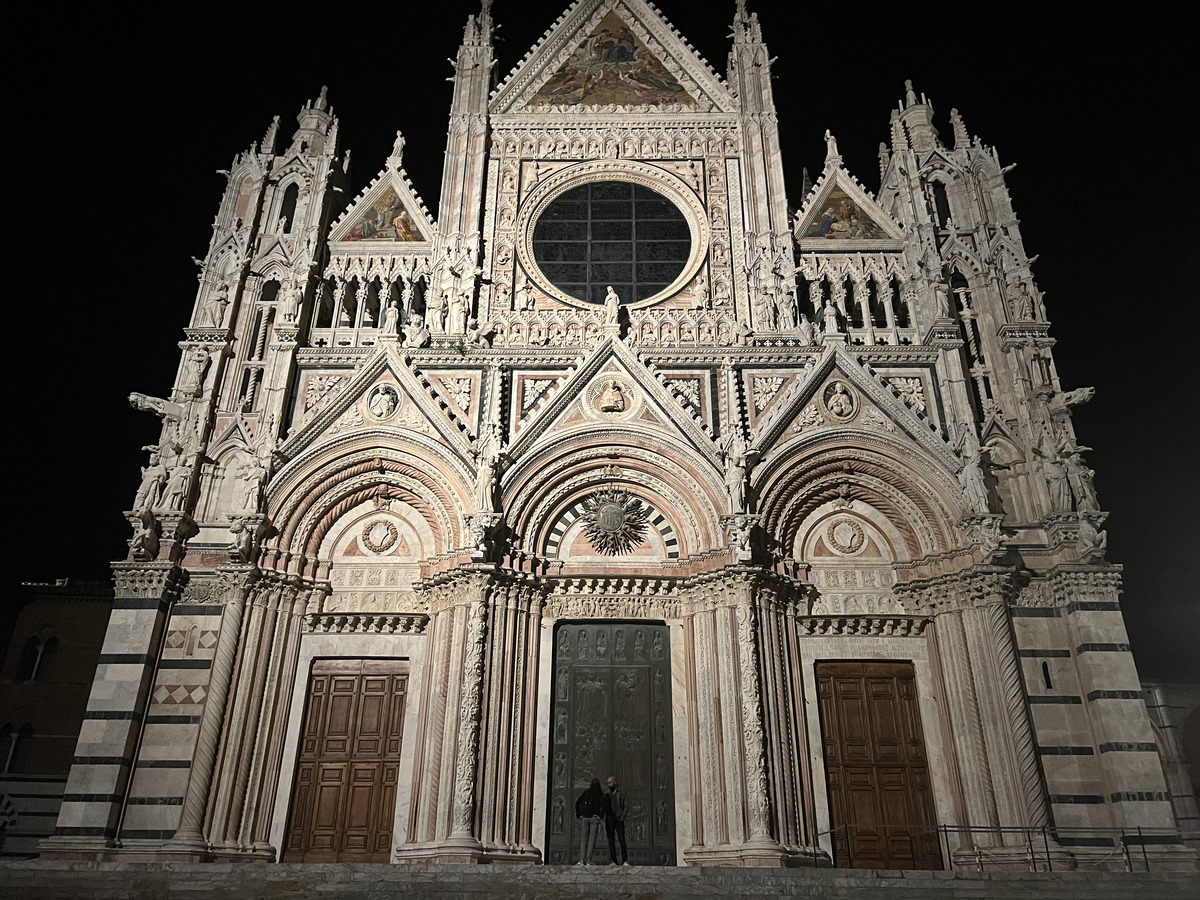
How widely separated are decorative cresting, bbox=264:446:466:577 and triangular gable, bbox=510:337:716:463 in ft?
4.75

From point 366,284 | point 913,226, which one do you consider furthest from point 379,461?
point 913,226

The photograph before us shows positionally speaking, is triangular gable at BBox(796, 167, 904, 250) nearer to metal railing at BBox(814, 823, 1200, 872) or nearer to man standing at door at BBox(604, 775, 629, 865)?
metal railing at BBox(814, 823, 1200, 872)

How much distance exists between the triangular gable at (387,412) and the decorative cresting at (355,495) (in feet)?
1.40

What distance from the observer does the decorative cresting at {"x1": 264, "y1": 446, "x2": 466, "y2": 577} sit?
14.3 m

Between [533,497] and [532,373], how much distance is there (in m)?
2.59

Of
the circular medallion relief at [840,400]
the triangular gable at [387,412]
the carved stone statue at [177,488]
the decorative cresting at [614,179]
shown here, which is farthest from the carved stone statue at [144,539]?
the circular medallion relief at [840,400]

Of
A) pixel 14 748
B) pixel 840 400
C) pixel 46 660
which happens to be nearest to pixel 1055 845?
pixel 840 400

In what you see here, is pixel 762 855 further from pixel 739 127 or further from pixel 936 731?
pixel 739 127

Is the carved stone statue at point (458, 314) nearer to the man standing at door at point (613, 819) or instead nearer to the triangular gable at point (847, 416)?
the triangular gable at point (847, 416)

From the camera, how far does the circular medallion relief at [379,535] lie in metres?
14.7

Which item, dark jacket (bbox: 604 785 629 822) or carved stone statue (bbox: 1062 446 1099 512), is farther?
carved stone statue (bbox: 1062 446 1099 512)

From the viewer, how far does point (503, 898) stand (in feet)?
28.7

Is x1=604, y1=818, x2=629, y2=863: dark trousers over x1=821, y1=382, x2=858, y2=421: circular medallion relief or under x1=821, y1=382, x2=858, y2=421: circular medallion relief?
under

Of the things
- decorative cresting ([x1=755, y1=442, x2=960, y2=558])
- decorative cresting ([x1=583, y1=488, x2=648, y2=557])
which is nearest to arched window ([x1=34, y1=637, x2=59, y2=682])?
decorative cresting ([x1=583, y1=488, x2=648, y2=557])
